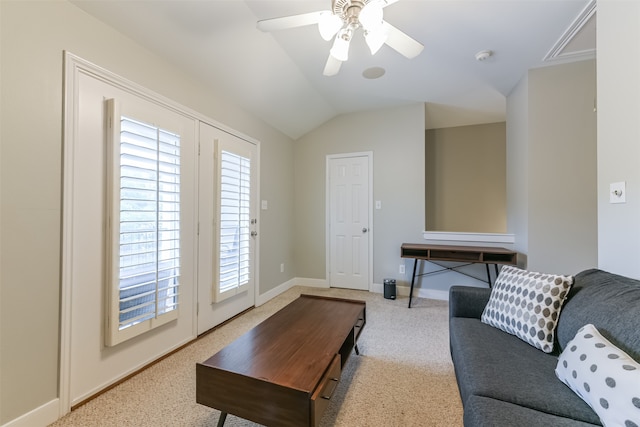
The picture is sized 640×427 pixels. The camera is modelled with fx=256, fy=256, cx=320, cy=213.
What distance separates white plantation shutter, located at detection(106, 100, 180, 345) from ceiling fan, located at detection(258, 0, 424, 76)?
1.15 meters

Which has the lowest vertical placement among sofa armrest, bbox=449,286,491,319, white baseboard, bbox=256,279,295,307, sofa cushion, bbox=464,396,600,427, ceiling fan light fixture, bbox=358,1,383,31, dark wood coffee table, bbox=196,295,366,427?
white baseboard, bbox=256,279,295,307

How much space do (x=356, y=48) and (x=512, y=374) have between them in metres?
2.64

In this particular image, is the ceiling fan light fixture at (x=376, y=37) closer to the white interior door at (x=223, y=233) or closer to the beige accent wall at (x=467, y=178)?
the white interior door at (x=223, y=233)

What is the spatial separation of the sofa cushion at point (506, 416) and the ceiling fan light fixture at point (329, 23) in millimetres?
1859

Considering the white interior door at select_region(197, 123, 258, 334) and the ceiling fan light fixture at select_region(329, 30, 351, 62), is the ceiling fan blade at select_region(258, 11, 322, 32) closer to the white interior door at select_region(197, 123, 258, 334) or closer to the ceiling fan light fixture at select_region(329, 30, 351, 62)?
the ceiling fan light fixture at select_region(329, 30, 351, 62)

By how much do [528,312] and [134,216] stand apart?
8.28 ft

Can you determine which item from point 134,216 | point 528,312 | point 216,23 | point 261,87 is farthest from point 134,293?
point 528,312

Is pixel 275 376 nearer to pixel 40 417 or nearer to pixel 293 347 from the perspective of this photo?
pixel 293 347

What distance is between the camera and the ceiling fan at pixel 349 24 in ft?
4.37

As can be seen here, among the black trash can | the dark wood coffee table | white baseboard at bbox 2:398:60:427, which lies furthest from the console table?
white baseboard at bbox 2:398:60:427

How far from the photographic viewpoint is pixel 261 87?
9.14 ft

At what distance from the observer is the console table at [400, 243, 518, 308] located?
9.36ft

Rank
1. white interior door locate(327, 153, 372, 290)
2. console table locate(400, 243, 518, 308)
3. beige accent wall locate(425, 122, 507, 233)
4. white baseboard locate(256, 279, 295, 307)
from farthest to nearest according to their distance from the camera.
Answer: beige accent wall locate(425, 122, 507, 233)
white interior door locate(327, 153, 372, 290)
white baseboard locate(256, 279, 295, 307)
console table locate(400, 243, 518, 308)

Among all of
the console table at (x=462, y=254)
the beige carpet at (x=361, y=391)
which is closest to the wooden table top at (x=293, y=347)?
the beige carpet at (x=361, y=391)
